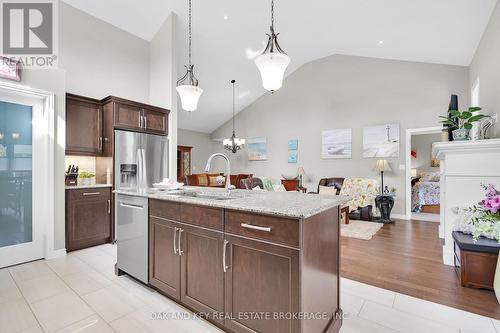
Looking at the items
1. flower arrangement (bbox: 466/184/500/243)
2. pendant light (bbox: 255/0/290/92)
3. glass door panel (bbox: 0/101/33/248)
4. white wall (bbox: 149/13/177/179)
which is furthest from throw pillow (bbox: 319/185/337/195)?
glass door panel (bbox: 0/101/33/248)

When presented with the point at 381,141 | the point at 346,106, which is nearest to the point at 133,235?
the point at 381,141

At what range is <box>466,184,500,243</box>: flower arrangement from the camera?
1989mm

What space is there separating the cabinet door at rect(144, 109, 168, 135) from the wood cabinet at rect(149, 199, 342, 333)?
8.28 feet

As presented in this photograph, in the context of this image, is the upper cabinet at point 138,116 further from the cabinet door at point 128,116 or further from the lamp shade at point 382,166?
the lamp shade at point 382,166

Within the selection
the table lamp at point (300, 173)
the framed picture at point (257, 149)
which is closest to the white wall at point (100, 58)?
the framed picture at point (257, 149)

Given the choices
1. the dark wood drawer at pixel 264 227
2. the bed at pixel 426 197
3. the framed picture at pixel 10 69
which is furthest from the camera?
the bed at pixel 426 197

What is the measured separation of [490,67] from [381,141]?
2.75m

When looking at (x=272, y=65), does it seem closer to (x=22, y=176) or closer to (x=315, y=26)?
(x=22, y=176)

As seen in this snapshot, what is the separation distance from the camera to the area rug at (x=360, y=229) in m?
4.07

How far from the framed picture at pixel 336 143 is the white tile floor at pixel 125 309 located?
4.56 m

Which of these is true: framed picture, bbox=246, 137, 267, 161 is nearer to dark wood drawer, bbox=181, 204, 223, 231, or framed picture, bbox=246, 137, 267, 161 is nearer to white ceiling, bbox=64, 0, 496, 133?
white ceiling, bbox=64, 0, 496, 133

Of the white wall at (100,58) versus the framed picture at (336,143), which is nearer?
the white wall at (100,58)

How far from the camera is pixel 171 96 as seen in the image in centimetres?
427

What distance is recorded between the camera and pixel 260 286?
138cm
